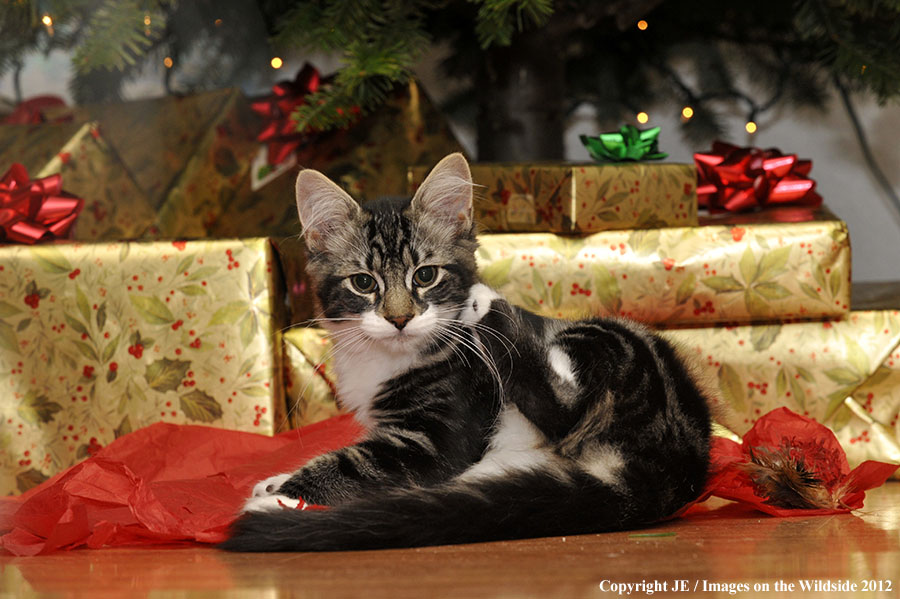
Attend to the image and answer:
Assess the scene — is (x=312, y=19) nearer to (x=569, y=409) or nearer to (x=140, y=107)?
(x=140, y=107)

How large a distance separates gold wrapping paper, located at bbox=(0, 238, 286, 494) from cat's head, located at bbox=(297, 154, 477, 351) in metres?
0.27

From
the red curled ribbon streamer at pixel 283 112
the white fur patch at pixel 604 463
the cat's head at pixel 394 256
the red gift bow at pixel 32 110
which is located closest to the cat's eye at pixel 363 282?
the cat's head at pixel 394 256

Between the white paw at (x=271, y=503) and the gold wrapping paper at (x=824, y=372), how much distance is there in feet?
2.39

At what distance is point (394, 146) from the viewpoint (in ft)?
5.68

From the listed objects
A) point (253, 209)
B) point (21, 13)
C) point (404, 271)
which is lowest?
point (404, 271)

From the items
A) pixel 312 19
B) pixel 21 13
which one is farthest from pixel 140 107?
pixel 312 19

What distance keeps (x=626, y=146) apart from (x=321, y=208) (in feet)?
2.07

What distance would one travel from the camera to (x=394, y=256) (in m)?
1.12

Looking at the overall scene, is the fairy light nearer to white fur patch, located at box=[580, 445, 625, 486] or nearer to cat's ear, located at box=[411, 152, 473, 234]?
cat's ear, located at box=[411, 152, 473, 234]

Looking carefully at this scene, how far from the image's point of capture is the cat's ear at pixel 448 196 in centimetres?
113

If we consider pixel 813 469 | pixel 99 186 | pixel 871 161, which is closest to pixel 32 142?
pixel 99 186

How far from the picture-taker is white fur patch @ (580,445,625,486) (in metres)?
0.92

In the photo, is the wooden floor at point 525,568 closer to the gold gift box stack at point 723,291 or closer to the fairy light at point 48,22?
the gold gift box stack at point 723,291

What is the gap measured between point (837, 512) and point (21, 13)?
5.31 feet
